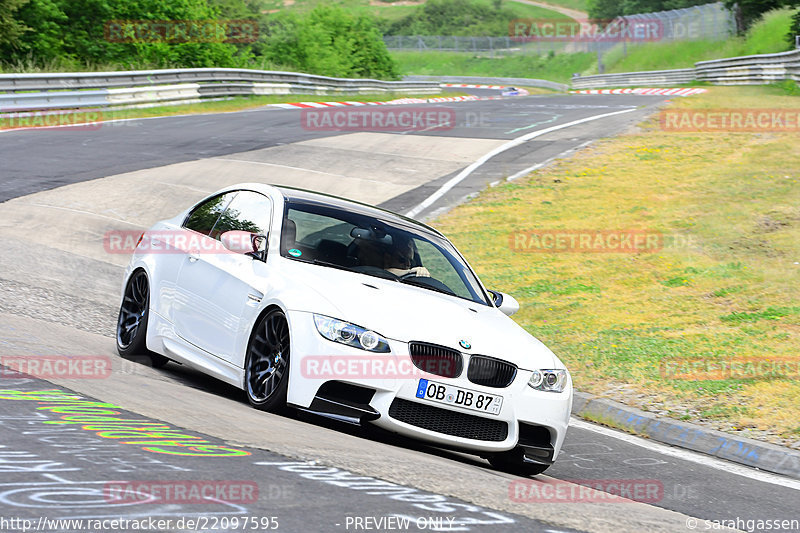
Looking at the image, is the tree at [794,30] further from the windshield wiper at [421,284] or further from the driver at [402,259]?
the windshield wiper at [421,284]

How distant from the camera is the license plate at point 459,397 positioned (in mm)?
6008

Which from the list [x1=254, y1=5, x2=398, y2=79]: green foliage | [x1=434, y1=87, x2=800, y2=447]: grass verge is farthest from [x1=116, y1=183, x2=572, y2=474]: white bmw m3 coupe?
[x1=254, y1=5, x2=398, y2=79]: green foliage

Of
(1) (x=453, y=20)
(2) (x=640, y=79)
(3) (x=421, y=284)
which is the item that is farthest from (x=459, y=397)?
(1) (x=453, y=20)

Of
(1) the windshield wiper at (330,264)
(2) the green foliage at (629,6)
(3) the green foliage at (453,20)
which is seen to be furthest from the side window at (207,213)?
(3) the green foliage at (453,20)

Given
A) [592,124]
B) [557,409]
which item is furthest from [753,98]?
[557,409]

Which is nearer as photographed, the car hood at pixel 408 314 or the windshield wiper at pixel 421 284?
the car hood at pixel 408 314

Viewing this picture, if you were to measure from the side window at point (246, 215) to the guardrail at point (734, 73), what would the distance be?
32.7 meters

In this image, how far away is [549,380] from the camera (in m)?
6.52

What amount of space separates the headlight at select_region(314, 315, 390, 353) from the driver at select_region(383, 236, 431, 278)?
4.39ft

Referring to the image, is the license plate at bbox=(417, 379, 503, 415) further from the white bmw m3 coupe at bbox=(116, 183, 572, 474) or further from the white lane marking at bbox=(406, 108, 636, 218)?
the white lane marking at bbox=(406, 108, 636, 218)

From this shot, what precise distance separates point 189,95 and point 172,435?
30.2 meters

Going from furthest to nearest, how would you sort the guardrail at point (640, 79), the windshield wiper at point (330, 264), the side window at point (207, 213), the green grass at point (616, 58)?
the green grass at point (616, 58) < the guardrail at point (640, 79) < the side window at point (207, 213) < the windshield wiper at point (330, 264)

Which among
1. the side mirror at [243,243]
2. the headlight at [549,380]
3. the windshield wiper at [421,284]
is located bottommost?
the headlight at [549,380]

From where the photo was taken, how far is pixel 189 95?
34.0 meters
